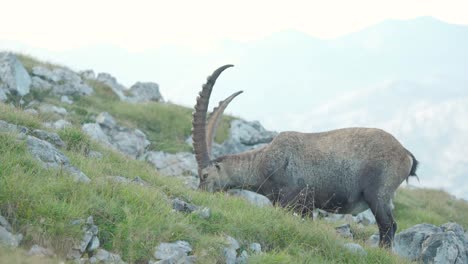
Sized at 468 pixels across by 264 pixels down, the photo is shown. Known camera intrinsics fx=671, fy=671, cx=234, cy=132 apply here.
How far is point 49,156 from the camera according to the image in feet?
34.2

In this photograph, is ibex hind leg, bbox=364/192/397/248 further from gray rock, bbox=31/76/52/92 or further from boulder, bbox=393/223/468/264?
→ gray rock, bbox=31/76/52/92

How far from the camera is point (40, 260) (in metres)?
7.04

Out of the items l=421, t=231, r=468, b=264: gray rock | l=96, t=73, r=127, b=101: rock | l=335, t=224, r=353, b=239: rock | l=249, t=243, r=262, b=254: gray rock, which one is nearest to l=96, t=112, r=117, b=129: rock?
l=96, t=73, r=127, b=101: rock

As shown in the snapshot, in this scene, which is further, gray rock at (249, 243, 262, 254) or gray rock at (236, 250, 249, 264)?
gray rock at (249, 243, 262, 254)

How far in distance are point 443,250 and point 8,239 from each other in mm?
7452

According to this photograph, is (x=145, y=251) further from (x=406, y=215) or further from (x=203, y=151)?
(x=406, y=215)

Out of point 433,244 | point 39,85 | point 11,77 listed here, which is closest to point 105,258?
point 433,244

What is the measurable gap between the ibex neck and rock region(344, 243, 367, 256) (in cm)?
418

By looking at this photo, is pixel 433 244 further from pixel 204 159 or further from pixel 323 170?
pixel 204 159

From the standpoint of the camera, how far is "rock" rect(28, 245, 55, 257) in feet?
24.9

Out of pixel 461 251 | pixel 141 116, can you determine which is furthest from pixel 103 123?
pixel 461 251

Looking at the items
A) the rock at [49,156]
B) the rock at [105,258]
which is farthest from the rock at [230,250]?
the rock at [49,156]

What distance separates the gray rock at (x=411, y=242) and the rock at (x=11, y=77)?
44.7ft

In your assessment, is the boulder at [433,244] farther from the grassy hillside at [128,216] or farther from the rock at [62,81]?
the rock at [62,81]
